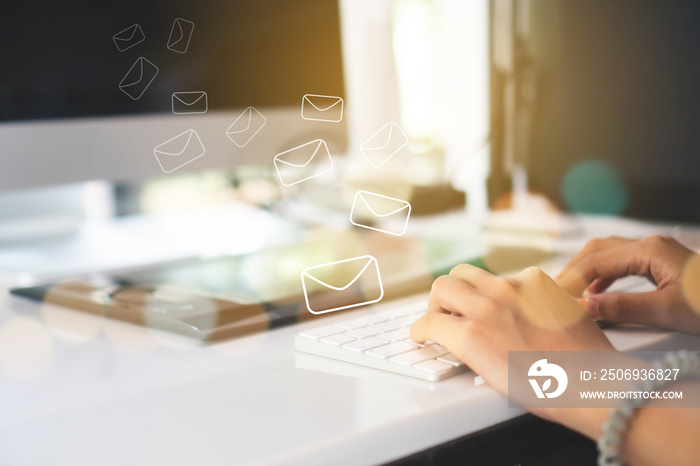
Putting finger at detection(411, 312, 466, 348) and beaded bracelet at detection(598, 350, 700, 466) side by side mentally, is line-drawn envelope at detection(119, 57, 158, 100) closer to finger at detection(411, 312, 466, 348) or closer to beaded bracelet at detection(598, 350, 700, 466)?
finger at detection(411, 312, 466, 348)

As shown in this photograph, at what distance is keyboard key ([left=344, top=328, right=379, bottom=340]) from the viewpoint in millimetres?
514

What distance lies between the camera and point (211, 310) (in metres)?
0.58

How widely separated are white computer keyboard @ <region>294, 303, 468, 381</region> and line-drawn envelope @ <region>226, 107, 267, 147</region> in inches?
10.5

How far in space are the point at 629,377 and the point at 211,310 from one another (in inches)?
14.1

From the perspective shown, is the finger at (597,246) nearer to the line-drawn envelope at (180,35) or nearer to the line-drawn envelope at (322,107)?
the line-drawn envelope at (322,107)

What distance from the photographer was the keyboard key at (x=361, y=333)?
0.51 meters

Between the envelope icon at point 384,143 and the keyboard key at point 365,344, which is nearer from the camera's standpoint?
the keyboard key at point 365,344

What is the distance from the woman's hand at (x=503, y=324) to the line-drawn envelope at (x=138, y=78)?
0.35 m

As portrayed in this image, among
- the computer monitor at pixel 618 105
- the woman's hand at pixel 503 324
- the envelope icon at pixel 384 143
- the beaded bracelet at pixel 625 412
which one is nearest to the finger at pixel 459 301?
the woman's hand at pixel 503 324

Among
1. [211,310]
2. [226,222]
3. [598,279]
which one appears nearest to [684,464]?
[598,279]

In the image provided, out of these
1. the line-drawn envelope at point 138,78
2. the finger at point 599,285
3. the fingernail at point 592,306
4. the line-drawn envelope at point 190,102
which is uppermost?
the line-drawn envelope at point 138,78

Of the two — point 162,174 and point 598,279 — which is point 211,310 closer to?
point 162,174

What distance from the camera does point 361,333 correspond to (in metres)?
0.52

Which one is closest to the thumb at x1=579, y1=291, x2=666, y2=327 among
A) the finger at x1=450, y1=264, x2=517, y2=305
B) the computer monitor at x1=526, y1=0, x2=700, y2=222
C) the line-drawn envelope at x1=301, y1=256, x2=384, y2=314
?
the finger at x1=450, y1=264, x2=517, y2=305
